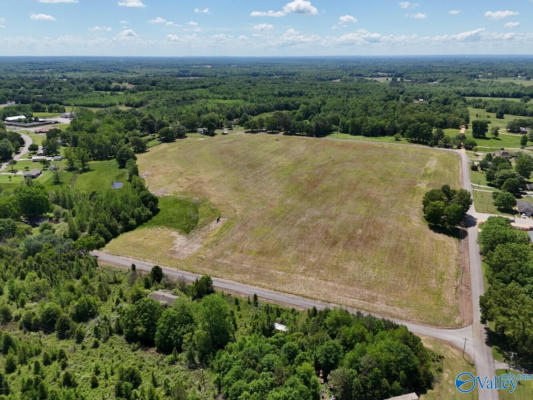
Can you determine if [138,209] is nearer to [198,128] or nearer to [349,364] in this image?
[349,364]

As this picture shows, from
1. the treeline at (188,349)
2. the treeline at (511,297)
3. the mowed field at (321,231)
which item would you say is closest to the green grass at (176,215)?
the mowed field at (321,231)

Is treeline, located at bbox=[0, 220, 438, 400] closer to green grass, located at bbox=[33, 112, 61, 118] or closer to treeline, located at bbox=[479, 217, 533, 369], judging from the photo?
treeline, located at bbox=[479, 217, 533, 369]

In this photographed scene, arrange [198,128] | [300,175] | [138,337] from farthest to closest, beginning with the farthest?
1. [198,128]
2. [300,175]
3. [138,337]

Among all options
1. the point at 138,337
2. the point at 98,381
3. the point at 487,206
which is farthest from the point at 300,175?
the point at 98,381

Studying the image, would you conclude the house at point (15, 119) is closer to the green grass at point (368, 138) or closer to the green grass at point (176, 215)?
the green grass at point (176, 215)

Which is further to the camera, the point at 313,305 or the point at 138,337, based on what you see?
the point at 313,305

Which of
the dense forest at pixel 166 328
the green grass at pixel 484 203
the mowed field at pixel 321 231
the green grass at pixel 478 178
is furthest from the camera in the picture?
the green grass at pixel 478 178
